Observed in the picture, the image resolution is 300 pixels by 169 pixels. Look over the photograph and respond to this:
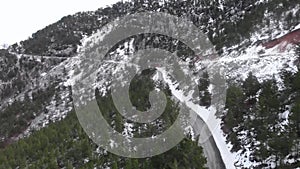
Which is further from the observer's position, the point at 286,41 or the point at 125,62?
the point at 125,62

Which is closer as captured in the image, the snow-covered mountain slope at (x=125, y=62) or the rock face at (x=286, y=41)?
the snow-covered mountain slope at (x=125, y=62)

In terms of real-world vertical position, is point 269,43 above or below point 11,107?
below

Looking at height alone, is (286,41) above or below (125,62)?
below

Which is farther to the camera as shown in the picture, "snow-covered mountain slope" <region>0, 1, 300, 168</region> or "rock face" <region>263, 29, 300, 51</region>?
"rock face" <region>263, 29, 300, 51</region>

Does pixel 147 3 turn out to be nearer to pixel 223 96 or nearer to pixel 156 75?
pixel 156 75

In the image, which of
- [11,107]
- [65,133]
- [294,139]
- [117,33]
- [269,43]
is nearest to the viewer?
[294,139]

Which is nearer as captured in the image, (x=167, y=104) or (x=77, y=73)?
(x=167, y=104)

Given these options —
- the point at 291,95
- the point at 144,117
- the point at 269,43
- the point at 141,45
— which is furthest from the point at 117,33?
the point at 291,95

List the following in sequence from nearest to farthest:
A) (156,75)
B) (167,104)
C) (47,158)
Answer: (47,158) < (167,104) < (156,75)
